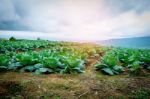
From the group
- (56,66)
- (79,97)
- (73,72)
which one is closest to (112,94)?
(79,97)

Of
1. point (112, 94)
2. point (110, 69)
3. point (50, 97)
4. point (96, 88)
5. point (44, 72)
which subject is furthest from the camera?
point (110, 69)

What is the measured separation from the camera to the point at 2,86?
14.4 feet

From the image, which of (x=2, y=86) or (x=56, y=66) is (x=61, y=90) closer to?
(x=2, y=86)

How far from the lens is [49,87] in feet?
14.7

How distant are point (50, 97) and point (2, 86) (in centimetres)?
126

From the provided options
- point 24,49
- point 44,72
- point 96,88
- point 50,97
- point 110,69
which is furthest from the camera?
point 24,49

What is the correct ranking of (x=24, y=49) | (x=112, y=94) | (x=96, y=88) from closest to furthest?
(x=112, y=94) < (x=96, y=88) < (x=24, y=49)

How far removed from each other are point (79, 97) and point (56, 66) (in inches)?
104

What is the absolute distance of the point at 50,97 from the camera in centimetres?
388

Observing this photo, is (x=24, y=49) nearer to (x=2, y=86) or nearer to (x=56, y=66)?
(x=56, y=66)

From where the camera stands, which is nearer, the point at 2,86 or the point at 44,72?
the point at 2,86

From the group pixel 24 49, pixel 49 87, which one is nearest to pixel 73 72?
pixel 49 87

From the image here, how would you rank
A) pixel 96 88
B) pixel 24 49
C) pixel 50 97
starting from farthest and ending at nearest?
pixel 24 49 → pixel 96 88 → pixel 50 97

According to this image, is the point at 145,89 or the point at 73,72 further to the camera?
the point at 73,72
